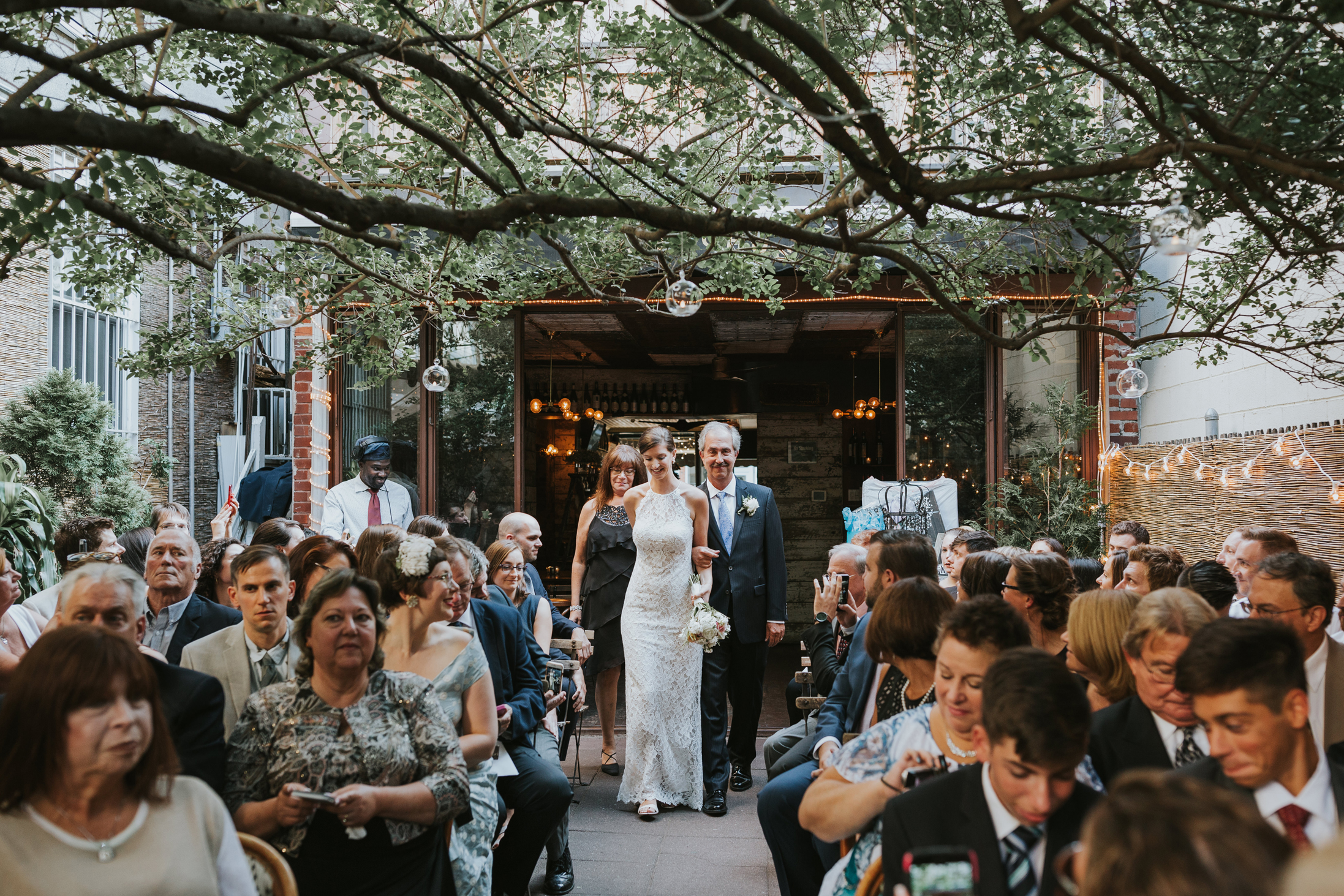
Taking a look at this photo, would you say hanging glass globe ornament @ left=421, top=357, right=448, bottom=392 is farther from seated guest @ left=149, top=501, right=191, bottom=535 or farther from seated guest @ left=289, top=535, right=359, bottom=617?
seated guest @ left=289, top=535, right=359, bottom=617

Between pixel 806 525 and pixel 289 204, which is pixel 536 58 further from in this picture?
pixel 806 525

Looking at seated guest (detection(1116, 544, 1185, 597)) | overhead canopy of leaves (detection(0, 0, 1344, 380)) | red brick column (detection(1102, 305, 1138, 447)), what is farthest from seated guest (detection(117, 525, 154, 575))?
red brick column (detection(1102, 305, 1138, 447))

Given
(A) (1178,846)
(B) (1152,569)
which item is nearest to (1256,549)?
(B) (1152,569)

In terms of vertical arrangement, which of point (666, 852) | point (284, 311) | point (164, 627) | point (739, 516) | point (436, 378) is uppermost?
point (284, 311)

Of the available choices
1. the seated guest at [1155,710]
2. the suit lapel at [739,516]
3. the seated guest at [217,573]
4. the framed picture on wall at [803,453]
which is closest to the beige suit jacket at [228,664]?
the seated guest at [217,573]

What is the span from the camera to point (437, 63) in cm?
265

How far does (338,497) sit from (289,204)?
502cm

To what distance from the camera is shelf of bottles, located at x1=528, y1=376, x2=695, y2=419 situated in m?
11.5

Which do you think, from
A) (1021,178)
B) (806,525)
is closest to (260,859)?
(1021,178)

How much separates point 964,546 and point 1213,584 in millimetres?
1346

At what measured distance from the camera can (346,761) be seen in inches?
105

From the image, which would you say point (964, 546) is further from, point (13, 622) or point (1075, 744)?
point (13, 622)

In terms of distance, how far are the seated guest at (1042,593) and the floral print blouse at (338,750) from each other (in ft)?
6.04

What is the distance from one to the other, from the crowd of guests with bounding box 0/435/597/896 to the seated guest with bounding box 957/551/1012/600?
1660 millimetres
